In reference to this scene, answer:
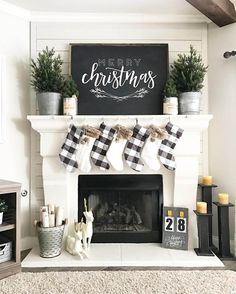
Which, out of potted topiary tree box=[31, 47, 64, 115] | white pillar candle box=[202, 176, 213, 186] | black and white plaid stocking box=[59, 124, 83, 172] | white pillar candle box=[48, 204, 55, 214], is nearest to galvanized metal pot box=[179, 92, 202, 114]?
white pillar candle box=[202, 176, 213, 186]

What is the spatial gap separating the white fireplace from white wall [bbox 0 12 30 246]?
0.81 ft

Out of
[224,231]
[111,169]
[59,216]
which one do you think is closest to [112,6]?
[111,169]

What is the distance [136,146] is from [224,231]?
3.45ft

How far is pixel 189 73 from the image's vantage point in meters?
2.20

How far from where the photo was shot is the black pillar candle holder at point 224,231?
2.10 metres

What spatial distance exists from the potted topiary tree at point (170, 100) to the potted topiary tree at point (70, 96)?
31.9 inches

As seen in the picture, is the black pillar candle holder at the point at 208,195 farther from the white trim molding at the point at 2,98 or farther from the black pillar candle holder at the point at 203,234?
the white trim molding at the point at 2,98

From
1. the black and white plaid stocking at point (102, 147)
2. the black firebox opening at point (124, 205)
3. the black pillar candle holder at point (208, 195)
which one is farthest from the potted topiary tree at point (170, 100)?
the black pillar candle holder at point (208, 195)

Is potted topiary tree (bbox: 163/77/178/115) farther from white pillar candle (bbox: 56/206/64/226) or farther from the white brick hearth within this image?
white pillar candle (bbox: 56/206/64/226)

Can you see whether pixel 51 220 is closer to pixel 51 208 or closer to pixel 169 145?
pixel 51 208

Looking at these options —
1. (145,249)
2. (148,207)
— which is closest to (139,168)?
(148,207)

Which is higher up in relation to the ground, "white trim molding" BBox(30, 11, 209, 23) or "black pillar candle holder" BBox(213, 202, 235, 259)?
"white trim molding" BBox(30, 11, 209, 23)

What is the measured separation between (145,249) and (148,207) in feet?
1.30

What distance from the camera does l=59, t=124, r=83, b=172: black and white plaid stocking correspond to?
2158 millimetres
